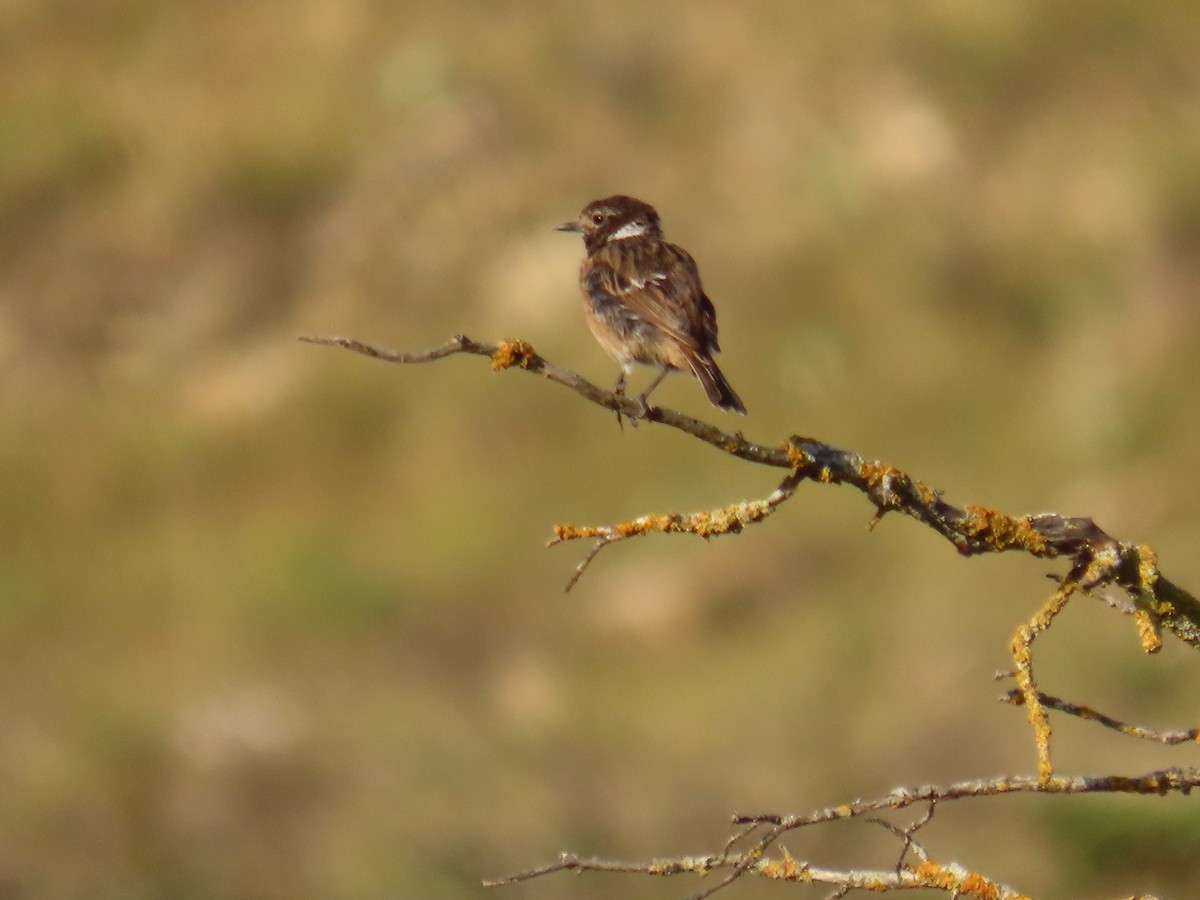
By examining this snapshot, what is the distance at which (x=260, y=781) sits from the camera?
17.0 meters

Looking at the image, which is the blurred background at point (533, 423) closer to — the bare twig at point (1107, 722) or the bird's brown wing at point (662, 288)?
the bird's brown wing at point (662, 288)

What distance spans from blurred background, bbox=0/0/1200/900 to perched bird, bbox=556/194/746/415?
564 cm

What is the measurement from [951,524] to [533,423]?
13.6 meters

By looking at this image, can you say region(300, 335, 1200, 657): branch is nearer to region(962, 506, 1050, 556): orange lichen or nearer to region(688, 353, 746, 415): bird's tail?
region(962, 506, 1050, 556): orange lichen

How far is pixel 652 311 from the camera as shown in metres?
8.88

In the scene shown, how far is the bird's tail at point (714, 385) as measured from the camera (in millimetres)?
8195

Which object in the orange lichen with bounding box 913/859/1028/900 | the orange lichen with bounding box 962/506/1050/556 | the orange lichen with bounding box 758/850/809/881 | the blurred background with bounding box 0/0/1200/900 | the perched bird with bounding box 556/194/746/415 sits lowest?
the orange lichen with bounding box 913/859/1028/900

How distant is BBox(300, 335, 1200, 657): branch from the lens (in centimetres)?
545

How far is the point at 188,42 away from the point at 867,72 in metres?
6.41

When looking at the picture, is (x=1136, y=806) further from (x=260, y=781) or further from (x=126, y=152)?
(x=126, y=152)

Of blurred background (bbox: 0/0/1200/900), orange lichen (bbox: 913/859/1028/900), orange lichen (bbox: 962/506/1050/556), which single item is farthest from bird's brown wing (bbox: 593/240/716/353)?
blurred background (bbox: 0/0/1200/900)

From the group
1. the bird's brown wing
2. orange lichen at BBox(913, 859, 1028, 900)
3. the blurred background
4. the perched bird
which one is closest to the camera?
orange lichen at BBox(913, 859, 1028, 900)

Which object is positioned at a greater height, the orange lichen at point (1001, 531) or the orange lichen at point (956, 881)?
the orange lichen at point (1001, 531)

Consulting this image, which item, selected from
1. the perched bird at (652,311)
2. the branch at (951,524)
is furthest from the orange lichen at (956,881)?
the perched bird at (652,311)
